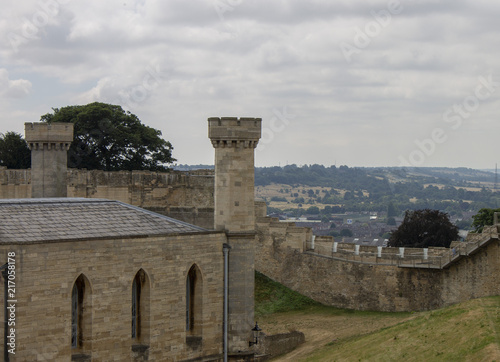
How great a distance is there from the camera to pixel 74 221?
25.0 metres

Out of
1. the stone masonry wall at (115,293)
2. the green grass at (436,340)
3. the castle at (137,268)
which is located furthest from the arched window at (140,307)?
the green grass at (436,340)

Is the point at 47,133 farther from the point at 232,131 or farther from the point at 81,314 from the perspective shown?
the point at 81,314

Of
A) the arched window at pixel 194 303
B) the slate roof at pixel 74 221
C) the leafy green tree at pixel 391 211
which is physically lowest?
the leafy green tree at pixel 391 211

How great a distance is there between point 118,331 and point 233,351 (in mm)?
4619

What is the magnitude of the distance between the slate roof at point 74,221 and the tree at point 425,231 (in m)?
34.6

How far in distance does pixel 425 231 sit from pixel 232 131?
115 feet

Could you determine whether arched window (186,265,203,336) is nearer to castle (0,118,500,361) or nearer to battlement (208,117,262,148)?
castle (0,118,500,361)

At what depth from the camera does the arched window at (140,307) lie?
2494 centimetres

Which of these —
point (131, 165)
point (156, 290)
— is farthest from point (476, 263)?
point (131, 165)

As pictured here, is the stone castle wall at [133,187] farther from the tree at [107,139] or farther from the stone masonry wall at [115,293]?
the stone masonry wall at [115,293]

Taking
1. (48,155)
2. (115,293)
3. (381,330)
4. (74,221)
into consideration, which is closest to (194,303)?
Result: (115,293)

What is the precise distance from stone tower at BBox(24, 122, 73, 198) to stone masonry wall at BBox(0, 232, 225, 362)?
12.3 metres

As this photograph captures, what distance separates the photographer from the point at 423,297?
3878 cm

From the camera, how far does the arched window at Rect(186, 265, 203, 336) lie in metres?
26.5
